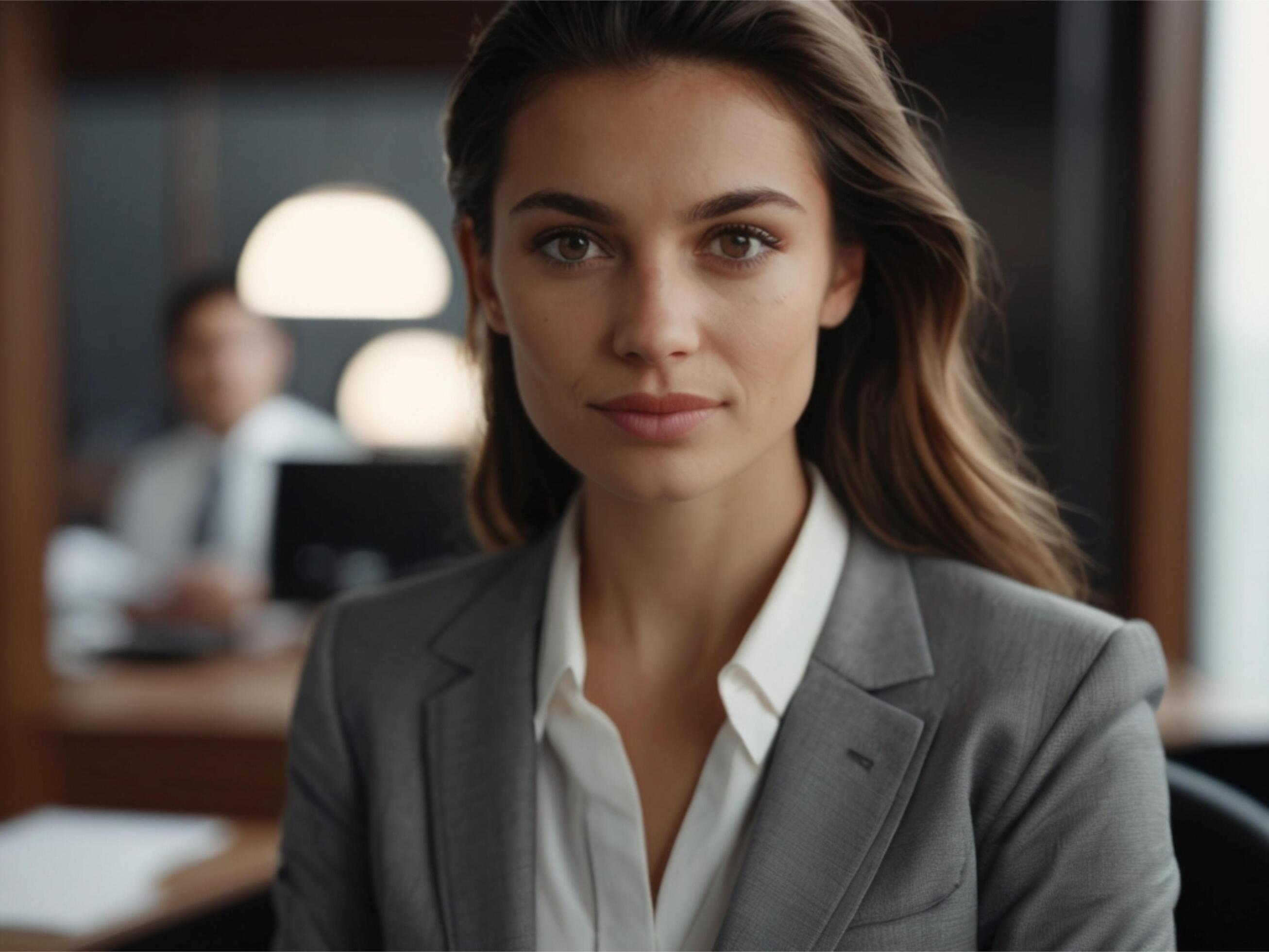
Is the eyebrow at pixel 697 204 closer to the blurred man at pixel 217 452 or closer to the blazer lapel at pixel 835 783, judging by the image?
the blazer lapel at pixel 835 783

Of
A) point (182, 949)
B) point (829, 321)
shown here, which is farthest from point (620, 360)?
point (182, 949)

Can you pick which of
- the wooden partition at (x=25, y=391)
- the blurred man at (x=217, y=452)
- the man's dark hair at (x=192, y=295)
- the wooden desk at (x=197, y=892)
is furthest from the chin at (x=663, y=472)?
the man's dark hair at (x=192, y=295)

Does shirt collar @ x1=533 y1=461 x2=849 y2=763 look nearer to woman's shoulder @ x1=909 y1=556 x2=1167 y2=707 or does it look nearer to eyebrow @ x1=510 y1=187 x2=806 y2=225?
woman's shoulder @ x1=909 y1=556 x2=1167 y2=707

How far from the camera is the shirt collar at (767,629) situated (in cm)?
129

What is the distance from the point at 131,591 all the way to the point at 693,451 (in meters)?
4.30

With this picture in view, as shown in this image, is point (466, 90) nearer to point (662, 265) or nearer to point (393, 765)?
point (662, 265)

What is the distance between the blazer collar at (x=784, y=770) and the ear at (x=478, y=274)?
32cm

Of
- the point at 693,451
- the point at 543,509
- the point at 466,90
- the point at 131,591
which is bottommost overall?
the point at 131,591

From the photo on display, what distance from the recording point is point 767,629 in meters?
1.32

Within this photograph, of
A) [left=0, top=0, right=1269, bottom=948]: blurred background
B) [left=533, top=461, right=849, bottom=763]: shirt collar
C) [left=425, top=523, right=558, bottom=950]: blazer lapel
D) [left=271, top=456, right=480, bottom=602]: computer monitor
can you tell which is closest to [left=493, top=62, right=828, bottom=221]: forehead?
[left=533, top=461, right=849, bottom=763]: shirt collar

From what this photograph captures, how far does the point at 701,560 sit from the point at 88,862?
3.73 ft

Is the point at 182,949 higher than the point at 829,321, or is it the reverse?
the point at 829,321

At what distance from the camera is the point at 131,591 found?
500cm

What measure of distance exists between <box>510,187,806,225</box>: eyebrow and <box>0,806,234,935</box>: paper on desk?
1134 millimetres
